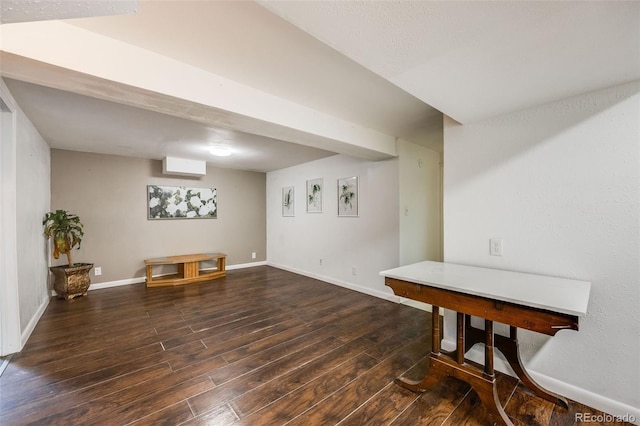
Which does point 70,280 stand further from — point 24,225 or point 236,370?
point 236,370

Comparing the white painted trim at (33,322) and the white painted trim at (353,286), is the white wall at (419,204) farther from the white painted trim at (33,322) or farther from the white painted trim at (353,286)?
the white painted trim at (33,322)

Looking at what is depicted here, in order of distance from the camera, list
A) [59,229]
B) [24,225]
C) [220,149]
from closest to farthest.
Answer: [24,225]
[59,229]
[220,149]

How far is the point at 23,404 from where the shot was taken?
1617 millimetres

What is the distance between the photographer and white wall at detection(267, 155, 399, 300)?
371cm

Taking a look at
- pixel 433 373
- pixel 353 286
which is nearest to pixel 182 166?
pixel 353 286

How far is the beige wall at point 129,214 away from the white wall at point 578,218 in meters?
4.83

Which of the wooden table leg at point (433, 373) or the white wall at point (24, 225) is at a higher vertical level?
the white wall at point (24, 225)

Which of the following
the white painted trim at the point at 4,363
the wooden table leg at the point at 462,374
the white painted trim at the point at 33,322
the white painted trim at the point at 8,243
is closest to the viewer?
the wooden table leg at the point at 462,374

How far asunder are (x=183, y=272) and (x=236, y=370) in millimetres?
3181

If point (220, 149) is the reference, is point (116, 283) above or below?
below

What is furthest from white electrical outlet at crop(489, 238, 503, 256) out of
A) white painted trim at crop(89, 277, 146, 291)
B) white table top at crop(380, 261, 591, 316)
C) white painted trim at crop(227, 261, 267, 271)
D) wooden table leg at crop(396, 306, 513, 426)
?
white painted trim at crop(89, 277, 146, 291)

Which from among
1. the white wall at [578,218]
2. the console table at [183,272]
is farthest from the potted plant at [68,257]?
the white wall at [578,218]

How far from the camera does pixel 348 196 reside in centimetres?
427

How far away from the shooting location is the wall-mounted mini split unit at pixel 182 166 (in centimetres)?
445
